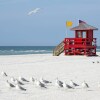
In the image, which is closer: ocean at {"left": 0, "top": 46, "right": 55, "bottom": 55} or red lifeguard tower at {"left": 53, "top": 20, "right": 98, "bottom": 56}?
red lifeguard tower at {"left": 53, "top": 20, "right": 98, "bottom": 56}

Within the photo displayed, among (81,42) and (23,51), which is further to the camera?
(23,51)

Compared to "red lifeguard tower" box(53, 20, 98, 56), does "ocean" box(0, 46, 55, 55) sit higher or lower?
lower

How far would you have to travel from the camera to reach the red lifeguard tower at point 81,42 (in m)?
35.6

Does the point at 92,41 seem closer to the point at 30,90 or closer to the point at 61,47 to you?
the point at 61,47

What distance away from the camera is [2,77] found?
17.5 metres

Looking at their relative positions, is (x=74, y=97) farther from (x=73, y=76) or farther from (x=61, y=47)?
(x=61, y=47)

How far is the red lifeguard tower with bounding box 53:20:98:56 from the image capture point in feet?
117

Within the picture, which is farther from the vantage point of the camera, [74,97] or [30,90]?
[30,90]

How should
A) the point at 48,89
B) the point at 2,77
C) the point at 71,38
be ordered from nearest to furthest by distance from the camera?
the point at 48,89 < the point at 2,77 < the point at 71,38

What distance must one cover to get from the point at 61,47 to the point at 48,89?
78.7 ft

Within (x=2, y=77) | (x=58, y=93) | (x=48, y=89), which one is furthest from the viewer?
(x=2, y=77)

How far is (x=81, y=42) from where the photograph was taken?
3569 centimetres

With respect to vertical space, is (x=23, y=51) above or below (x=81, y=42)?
below

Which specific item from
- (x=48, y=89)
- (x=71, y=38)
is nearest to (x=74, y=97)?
(x=48, y=89)
